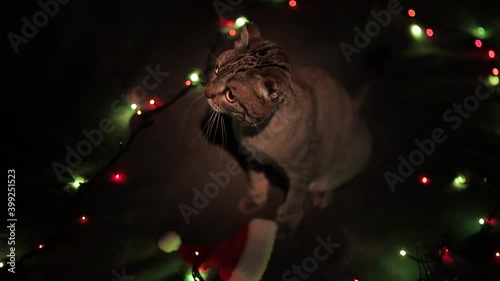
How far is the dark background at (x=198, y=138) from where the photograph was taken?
1.78 meters

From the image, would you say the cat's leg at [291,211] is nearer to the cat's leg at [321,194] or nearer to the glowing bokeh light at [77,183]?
the cat's leg at [321,194]

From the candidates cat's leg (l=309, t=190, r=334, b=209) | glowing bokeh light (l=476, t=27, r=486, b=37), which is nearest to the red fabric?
cat's leg (l=309, t=190, r=334, b=209)

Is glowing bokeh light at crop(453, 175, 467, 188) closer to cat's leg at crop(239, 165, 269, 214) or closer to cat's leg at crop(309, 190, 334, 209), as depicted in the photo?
Result: cat's leg at crop(309, 190, 334, 209)

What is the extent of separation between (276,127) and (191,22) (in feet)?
3.36

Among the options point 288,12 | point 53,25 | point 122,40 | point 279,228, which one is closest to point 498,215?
point 279,228

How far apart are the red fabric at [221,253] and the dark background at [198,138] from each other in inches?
2.0

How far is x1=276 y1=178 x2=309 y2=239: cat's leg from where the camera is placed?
5.47 feet

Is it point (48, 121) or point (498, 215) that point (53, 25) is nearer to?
point (48, 121)

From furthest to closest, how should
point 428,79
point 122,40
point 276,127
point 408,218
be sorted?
1. point 428,79
2. point 122,40
3. point 408,218
4. point 276,127

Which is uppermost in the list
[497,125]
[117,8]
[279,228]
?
[117,8]

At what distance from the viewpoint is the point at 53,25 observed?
2012mm

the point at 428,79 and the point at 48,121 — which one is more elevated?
the point at 48,121

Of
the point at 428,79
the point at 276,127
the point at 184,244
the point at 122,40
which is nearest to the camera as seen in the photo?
the point at 276,127

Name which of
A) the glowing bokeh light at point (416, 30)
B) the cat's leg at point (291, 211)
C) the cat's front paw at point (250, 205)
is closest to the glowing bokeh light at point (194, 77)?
the cat's front paw at point (250, 205)
